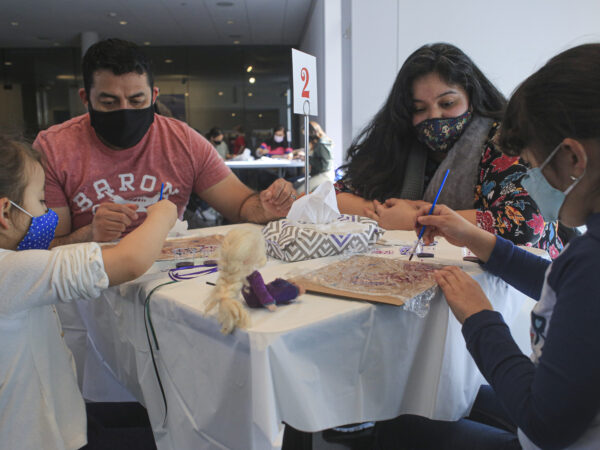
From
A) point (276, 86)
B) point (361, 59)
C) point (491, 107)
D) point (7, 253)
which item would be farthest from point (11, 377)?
point (276, 86)

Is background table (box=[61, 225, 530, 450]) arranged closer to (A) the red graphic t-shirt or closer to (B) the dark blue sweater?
(B) the dark blue sweater

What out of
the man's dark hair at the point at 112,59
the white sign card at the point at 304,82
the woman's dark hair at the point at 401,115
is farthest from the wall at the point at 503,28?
the man's dark hair at the point at 112,59

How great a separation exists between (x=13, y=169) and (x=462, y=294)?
942 mm

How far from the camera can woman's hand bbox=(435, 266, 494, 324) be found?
2.60 feet

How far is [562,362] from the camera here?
59 cm

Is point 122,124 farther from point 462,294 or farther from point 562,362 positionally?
point 562,362

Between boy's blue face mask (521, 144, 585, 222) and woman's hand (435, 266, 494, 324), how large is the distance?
182 mm

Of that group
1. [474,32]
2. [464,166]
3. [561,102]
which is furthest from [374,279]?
[474,32]

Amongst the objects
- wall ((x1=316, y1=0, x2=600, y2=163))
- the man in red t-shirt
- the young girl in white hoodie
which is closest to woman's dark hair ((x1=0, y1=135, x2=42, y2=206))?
the young girl in white hoodie

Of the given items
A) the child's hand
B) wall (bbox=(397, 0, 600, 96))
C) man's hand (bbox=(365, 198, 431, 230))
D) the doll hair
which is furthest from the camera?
wall (bbox=(397, 0, 600, 96))

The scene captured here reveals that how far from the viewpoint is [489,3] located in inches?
118

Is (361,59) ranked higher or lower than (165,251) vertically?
higher

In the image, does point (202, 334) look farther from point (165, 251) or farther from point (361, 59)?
point (361, 59)

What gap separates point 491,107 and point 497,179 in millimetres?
367
